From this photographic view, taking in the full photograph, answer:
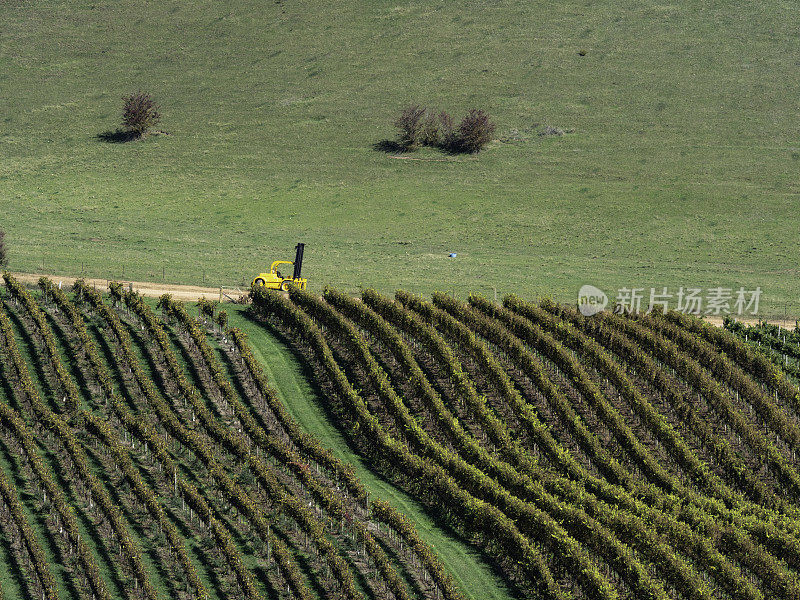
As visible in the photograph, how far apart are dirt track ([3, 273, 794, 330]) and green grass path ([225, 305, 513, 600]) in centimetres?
369

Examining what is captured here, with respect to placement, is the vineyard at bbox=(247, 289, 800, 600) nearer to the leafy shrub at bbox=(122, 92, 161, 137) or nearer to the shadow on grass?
the shadow on grass

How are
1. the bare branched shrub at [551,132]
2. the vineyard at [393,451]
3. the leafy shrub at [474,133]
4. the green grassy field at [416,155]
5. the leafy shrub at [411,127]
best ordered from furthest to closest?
the bare branched shrub at [551,132], the leafy shrub at [411,127], the leafy shrub at [474,133], the green grassy field at [416,155], the vineyard at [393,451]

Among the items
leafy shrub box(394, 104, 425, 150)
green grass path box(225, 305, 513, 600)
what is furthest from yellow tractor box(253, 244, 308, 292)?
leafy shrub box(394, 104, 425, 150)

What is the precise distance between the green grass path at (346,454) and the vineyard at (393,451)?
0.43 meters

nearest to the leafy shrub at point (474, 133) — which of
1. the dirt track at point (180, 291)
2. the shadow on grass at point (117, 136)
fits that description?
the shadow on grass at point (117, 136)

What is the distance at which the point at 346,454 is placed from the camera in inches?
1416

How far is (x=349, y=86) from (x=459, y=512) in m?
75.5

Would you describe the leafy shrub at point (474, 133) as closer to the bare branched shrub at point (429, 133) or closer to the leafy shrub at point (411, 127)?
the bare branched shrub at point (429, 133)

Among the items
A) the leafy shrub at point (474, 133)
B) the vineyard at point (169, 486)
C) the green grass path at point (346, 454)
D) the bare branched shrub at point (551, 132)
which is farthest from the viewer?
the bare branched shrub at point (551, 132)

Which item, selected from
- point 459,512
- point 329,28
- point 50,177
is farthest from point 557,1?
point 459,512

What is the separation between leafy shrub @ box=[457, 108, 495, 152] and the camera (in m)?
A: 88.2

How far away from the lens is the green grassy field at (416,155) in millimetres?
64875

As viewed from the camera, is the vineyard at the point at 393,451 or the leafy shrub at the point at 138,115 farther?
the leafy shrub at the point at 138,115

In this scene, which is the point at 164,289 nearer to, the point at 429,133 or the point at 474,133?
the point at 474,133
